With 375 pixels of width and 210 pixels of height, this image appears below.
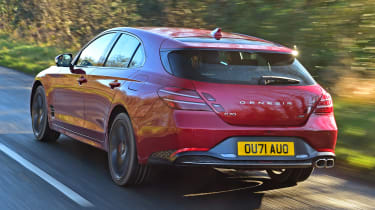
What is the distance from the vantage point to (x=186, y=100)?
5.15 meters

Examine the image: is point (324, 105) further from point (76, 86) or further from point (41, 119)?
point (41, 119)

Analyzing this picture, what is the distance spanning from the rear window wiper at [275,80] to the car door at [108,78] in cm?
119

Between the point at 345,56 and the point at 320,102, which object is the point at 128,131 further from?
the point at 345,56

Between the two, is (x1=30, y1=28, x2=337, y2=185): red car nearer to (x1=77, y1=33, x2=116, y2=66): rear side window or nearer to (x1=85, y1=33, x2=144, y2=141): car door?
(x1=85, y1=33, x2=144, y2=141): car door

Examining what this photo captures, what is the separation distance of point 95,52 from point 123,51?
33.0 inches

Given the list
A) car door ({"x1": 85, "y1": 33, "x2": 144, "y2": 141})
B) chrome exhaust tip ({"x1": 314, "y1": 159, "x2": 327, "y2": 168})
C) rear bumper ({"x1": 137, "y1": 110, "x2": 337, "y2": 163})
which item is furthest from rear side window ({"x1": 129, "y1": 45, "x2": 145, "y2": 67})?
chrome exhaust tip ({"x1": 314, "y1": 159, "x2": 327, "y2": 168})

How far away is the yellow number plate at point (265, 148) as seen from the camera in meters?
5.18

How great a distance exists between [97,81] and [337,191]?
2679 mm

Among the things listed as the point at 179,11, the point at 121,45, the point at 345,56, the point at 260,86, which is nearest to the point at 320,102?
the point at 260,86

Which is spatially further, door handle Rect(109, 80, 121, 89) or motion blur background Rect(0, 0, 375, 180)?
motion blur background Rect(0, 0, 375, 180)

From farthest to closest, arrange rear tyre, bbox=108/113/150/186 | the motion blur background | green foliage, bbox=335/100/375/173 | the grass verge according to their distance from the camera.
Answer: the grass verge, the motion blur background, green foliage, bbox=335/100/375/173, rear tyre, bbox=108/113/150/186

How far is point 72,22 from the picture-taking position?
24938 millimetres

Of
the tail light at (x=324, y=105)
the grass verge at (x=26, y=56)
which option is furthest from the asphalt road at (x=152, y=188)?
the grass verge at (x=26, y=56)

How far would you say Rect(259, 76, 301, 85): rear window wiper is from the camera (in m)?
5.40
